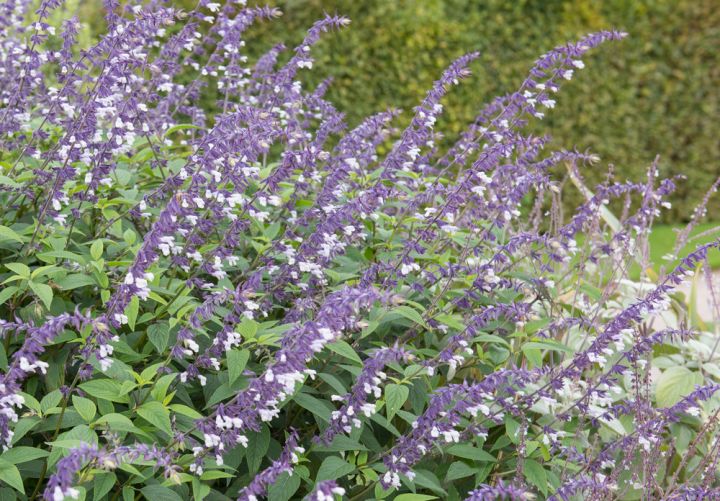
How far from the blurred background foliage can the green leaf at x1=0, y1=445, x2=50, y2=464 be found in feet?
23.9

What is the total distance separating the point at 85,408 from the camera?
2.51m

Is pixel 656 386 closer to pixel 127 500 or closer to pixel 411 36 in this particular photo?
pixel 127 500

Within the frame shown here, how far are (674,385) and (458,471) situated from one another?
4.96ft

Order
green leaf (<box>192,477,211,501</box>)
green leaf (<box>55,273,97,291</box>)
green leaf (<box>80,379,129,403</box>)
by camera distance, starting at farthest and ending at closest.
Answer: green leaf (<box>55,273,97,291</box>)
green leaf (<box>80,379,129,403</box>)
green leaf (<box>192,477,211,501</box>)

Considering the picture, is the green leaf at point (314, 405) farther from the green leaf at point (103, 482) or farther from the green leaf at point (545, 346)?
the green leaf at point (545, 346)

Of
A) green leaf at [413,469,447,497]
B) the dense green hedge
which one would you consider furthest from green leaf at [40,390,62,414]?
the dense green hedge

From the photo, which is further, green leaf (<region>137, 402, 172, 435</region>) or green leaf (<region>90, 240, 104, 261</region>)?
green leaf (<region>90, 240, 104, 261</region>)

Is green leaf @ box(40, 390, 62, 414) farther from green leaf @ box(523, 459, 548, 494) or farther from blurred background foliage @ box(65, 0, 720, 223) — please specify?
blurred background foliage @ box(65, 0, 720, 223)

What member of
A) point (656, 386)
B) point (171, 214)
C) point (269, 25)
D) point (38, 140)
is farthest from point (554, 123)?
point (171, 214)

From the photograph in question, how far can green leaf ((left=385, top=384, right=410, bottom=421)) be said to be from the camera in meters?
2.73

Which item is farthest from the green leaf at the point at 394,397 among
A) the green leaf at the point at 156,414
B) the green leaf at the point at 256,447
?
the green leaf at the point at 156,414

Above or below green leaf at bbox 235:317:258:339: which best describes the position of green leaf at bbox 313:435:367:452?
below

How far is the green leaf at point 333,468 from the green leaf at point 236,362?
355 millimetres

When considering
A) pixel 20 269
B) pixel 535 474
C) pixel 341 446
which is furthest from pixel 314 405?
pixel 20 269
